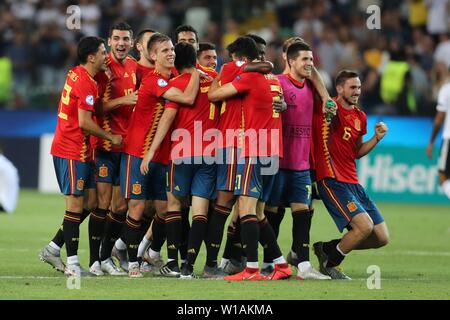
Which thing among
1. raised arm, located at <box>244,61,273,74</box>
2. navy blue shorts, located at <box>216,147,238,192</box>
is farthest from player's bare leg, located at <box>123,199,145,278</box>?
raised arm, located at <box>244,61,273,74</box>

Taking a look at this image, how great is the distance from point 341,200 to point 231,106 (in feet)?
4.80

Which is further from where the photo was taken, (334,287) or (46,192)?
(46,192)

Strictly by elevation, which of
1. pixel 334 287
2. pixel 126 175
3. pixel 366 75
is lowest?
pixel 334 287

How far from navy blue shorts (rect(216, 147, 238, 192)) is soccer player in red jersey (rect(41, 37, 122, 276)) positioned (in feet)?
3.37

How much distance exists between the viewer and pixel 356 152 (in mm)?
11906

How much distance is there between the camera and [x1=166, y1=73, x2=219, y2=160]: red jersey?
37.0ft

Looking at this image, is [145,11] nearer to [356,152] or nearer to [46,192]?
[46,192]

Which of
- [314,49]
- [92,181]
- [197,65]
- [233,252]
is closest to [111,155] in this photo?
[92,181]

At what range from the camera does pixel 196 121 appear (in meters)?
11.3

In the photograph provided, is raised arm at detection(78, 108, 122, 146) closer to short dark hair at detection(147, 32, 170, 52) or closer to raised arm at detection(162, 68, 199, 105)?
raised arm at detection(162, 68, 199, 105)

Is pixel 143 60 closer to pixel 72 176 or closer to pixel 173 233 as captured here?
pixel 72 176
